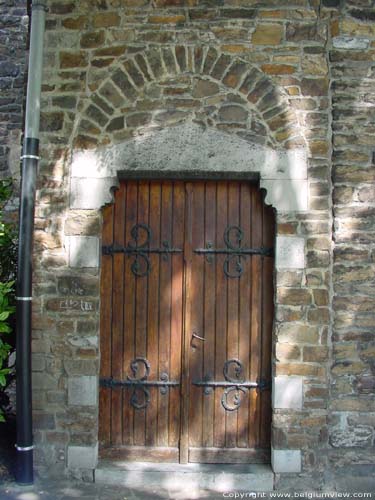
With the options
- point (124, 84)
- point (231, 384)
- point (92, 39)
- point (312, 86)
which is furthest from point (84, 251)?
point (312, 86)

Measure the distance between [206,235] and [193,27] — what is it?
1.63 m

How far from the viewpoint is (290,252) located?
13.8ft

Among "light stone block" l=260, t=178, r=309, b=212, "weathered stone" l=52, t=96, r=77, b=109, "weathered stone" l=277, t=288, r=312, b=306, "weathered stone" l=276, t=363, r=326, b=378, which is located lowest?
"weathered stone" l=276, t=363, r=326, b=378

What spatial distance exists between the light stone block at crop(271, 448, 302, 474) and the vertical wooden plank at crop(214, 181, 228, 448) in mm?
451

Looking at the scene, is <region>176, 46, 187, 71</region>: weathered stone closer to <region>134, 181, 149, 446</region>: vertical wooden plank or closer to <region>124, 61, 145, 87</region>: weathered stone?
<region>124, 61, 145, 87</region>: weathered stone

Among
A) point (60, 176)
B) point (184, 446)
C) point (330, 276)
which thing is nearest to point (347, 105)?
point (330, 276)

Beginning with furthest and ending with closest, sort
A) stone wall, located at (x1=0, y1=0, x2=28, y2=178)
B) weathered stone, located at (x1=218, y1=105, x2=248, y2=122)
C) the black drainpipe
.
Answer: stone wall, located at (x1=0, y1=0, x2=28, y2=178) < weathered stone, located at (x1=218, y1=105, x2=248, y2=122) < the black drainpipe

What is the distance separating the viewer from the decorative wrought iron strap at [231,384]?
4359 millimetres

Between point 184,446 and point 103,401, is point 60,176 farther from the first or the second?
point 184,446

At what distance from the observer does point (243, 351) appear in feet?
14.4

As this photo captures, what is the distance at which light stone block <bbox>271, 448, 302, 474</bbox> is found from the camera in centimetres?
414

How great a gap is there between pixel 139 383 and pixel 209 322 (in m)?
0.74

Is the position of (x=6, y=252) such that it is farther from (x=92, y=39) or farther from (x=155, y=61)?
(x=155, y=61)

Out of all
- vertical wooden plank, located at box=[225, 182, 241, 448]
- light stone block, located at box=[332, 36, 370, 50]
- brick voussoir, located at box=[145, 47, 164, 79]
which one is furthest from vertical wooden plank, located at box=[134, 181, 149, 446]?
light stone block, located at box=[332, 36, 370, 50]
